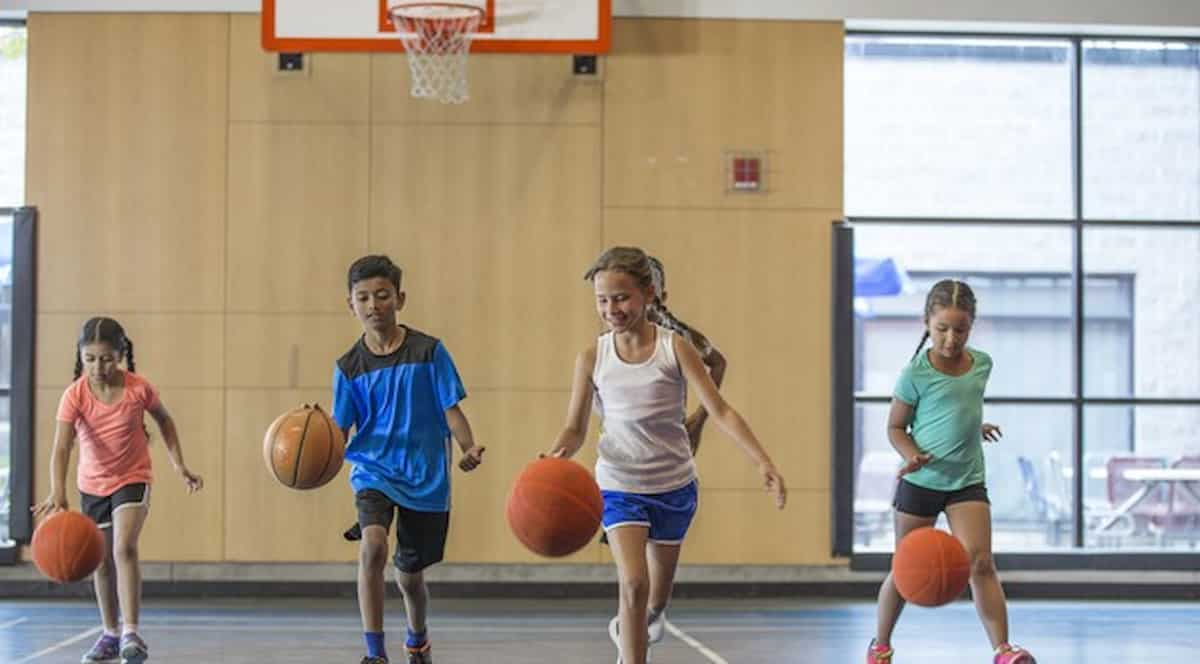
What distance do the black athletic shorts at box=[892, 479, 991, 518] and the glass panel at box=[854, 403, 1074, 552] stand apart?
4.41 metres

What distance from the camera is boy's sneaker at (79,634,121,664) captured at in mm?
6770

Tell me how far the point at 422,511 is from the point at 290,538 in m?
4.18

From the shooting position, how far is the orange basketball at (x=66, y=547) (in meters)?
6.06

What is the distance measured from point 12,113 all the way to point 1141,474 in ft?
27.0

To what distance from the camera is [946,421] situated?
6.20m

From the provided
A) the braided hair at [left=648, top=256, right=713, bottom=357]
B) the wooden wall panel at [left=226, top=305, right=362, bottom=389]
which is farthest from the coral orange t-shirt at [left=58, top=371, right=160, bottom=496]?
the wooden wall panel at [left=226, top=305, right=362, bottom=389]

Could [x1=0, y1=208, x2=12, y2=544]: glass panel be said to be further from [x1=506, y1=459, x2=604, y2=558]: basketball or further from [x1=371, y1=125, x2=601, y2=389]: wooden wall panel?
[x1=506, y1=459, x2=604, y2=558]: basketball

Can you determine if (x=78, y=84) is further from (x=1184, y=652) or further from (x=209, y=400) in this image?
(x=1184, y=652)

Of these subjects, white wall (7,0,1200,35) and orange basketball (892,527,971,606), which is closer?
orange basketball (892,527,971,606)

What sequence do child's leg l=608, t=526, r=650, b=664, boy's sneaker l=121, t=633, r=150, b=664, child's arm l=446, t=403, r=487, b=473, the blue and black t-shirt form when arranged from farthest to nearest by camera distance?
boy's sneaker l=121, t=633, r=150, b=664 < the blue and black t-shirt < child's arm l=446, t=403, r=487, b=473 < child's leg l=608, t=526, r=650, b=664

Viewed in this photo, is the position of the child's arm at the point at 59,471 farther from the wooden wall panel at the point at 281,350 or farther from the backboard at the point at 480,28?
the backboard at the point at 480,28

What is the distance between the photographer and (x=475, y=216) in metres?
10.2

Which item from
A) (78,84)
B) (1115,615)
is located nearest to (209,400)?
(78,84)

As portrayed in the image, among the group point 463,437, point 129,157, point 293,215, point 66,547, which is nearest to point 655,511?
point 463,437
